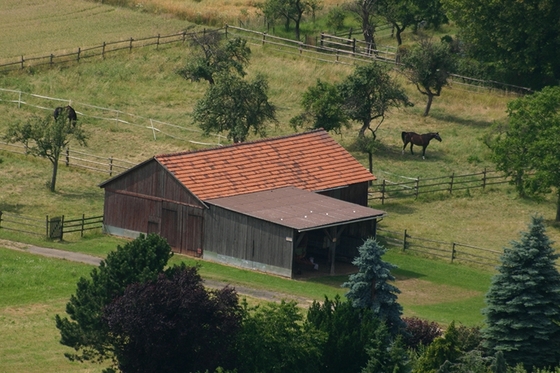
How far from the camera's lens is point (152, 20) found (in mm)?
95875

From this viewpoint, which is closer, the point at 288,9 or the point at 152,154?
the point at 152,154

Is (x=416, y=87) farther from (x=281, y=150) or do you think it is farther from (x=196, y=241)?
(x=196, y=241)

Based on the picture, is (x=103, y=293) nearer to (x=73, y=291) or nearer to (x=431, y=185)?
(x=73, y=291)

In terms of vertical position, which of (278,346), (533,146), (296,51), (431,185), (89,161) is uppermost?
(296,51)

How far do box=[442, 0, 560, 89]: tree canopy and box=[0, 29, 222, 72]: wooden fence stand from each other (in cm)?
1596

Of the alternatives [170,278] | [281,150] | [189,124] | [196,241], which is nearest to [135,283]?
[170,278]

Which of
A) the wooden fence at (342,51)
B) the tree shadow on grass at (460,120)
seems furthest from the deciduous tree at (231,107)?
the wooden fence at (342,51)

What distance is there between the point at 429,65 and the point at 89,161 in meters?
20.2

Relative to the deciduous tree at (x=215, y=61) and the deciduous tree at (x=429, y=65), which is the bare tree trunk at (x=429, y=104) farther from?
the deciduous tree at (x=215, y=61)

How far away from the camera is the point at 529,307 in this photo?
43938mm

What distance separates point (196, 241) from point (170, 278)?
1613 cm

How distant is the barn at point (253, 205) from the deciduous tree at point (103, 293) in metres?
12.3

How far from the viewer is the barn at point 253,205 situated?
56344 mm

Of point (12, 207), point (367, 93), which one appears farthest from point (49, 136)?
point (367, 93)
